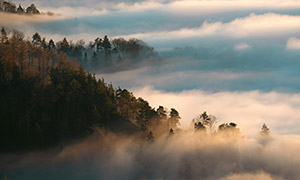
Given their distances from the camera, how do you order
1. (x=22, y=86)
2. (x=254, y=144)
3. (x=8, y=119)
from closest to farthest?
1. (x=8, y=119)
2. (x=22, y=86)
3. (x=254, y=144)

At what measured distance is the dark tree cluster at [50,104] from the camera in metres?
99.2

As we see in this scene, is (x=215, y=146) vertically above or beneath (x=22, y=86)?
beneath

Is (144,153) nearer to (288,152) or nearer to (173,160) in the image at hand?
(173,160)

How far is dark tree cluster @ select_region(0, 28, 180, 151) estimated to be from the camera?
99.2 meters

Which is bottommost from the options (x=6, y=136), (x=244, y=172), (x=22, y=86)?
(x=244, y=172)

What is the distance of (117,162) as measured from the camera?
357 feet

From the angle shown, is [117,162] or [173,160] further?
[173,160]

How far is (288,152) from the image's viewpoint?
147625 mm

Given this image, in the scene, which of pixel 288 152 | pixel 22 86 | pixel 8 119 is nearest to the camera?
pixel 8 119

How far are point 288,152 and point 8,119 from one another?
328ft

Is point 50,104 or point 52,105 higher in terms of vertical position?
point 50,104

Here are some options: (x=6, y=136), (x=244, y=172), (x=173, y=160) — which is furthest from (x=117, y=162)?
(x=244, y=172)

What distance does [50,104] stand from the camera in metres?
104

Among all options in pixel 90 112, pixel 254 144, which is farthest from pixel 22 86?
pixel 254 144
